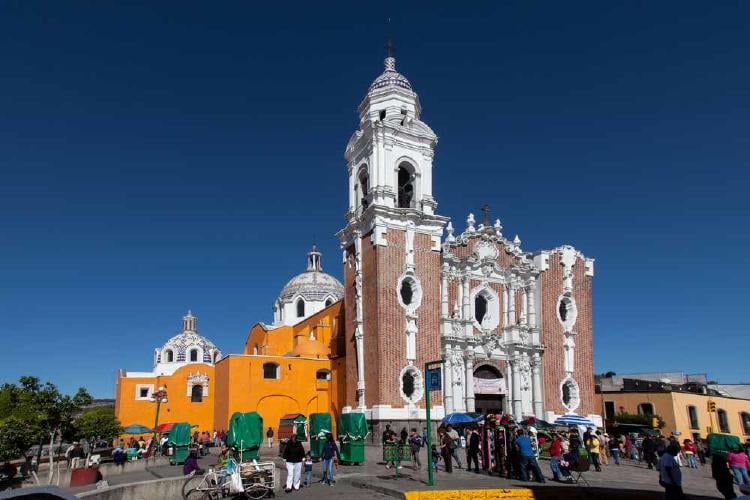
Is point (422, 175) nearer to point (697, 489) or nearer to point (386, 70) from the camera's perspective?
point (386, 70)

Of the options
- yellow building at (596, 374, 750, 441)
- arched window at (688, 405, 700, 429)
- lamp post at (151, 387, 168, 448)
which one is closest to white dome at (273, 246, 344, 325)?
lamp post at (151, 387, 168, 448)

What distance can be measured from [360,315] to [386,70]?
14.5m

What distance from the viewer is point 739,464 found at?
15352 mm

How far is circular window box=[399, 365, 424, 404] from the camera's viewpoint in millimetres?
30641

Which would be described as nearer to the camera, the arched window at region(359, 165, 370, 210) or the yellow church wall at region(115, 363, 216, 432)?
the arched window at region(359, 165, 370, 210)

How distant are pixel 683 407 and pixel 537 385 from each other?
574 inches

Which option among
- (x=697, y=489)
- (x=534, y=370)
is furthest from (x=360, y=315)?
(x=697, y=489)

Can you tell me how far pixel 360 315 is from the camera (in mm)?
31984

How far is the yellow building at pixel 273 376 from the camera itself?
35781 mm

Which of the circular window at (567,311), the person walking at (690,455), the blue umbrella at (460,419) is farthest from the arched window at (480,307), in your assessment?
the person walking at (690,455)

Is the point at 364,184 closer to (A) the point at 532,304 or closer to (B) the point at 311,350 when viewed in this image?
(B) the point at 311,350

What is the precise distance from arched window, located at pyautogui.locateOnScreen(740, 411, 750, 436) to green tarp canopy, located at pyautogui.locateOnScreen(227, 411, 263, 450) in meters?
41.8

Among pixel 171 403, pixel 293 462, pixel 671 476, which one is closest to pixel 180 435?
pixel 293 462

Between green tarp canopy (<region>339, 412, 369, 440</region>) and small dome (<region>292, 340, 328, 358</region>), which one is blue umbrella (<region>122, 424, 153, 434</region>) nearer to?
small dome (<region>292, 340, 328, 358</region>)
